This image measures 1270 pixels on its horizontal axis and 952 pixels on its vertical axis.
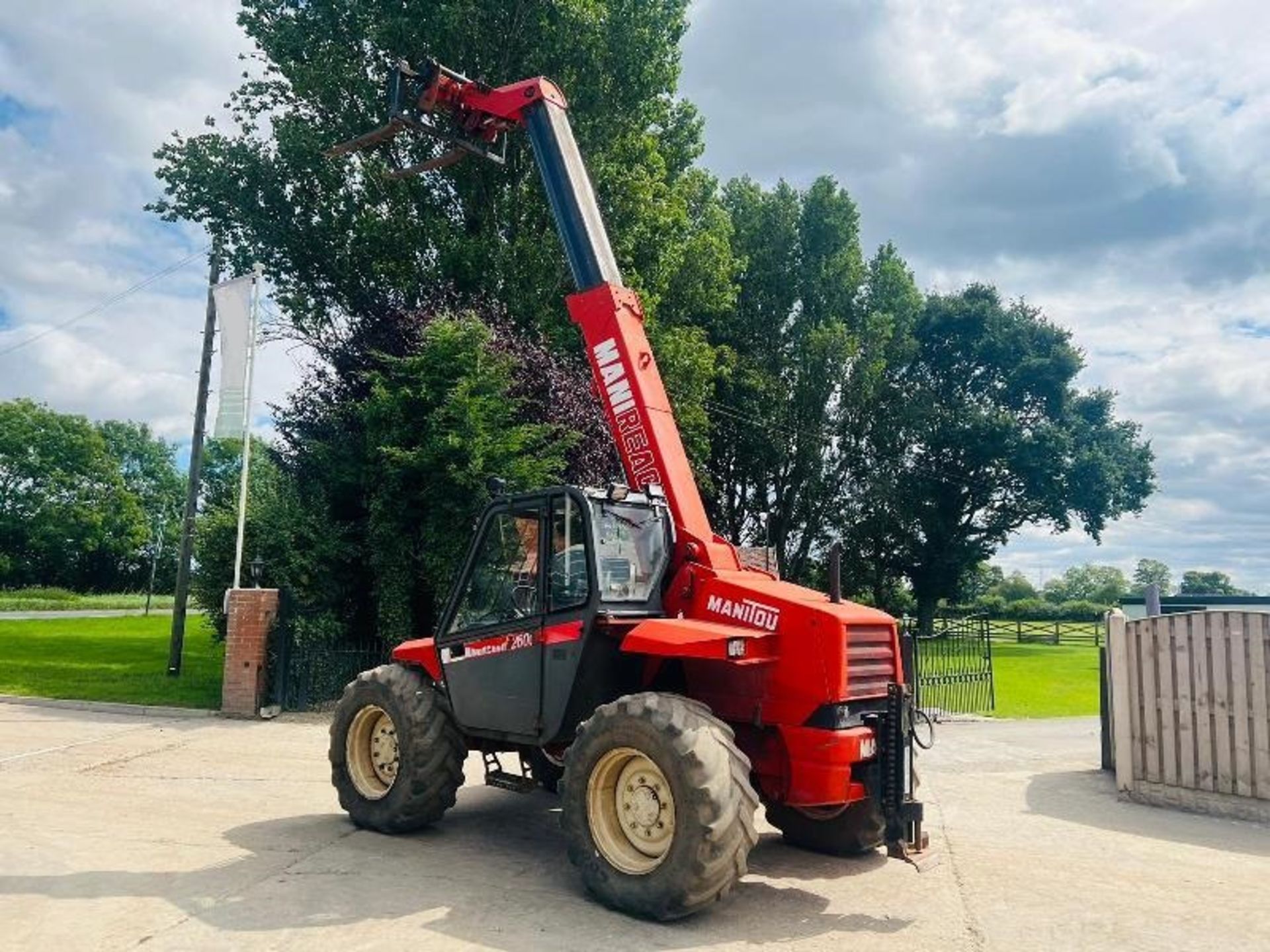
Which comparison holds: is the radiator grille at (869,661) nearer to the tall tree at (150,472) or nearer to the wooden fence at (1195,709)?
the wooden fence at (1195,709)

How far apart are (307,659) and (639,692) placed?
949 cm

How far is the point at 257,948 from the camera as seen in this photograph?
16.0ft

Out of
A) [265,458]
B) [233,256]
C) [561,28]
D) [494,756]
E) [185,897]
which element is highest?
[561,28]

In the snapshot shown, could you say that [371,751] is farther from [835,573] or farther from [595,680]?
[835,573]

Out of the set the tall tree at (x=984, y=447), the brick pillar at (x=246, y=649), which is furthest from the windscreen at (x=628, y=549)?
the tall tree at (x=984, y=447)

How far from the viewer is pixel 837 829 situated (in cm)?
679

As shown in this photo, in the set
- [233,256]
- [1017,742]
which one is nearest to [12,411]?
[233,256]

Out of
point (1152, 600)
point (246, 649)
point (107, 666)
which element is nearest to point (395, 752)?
point (246, 649)

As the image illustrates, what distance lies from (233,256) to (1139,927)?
21.6 metres

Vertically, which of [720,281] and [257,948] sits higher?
[720,281]

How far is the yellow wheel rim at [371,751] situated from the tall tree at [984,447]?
104 feet

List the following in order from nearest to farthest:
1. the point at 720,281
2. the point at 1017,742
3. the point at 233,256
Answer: the point at 1017,742 → the point at 233,256 → the point at 720,281

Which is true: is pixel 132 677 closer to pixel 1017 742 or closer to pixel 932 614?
pixel 1017 742

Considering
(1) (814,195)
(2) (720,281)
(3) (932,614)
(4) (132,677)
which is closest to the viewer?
(4) (132,677)
